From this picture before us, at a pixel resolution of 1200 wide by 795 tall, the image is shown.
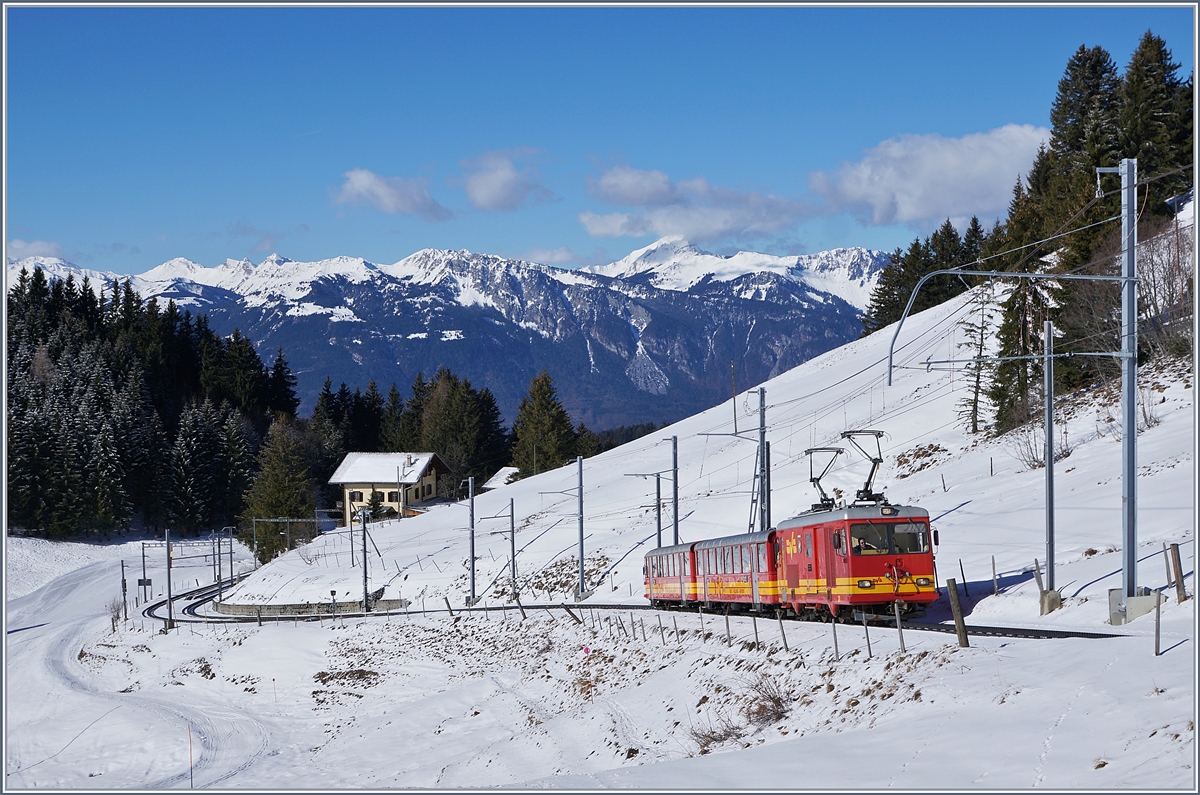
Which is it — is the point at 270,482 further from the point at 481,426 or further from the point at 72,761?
the point at 72,761

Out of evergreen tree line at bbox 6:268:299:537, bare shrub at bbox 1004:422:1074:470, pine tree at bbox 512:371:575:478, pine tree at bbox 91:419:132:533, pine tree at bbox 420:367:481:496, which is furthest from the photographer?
pine tree at bbox 420:367:481:496

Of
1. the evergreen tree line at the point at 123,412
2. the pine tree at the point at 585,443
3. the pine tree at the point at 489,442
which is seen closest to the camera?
the evergreen tree line at the point at 123,412

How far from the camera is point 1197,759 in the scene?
11.1m

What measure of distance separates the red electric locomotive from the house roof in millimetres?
96763

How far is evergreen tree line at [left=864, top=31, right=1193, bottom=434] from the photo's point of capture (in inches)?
2242

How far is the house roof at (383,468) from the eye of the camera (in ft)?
415

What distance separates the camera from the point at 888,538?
2706cm

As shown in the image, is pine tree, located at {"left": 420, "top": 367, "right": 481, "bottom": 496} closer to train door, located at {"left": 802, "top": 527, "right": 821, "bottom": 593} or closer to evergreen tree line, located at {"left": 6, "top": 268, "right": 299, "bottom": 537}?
evergreen tree line, located at {"left": 6, "top": 268, "right": 299, "bottom": 537}

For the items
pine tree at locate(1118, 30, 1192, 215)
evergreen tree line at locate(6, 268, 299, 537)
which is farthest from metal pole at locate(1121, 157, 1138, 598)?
evergreen tree line at locate(6, 268, 299, 537)

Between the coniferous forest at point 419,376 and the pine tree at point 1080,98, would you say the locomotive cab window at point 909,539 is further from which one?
the pine tree at point 1080,98

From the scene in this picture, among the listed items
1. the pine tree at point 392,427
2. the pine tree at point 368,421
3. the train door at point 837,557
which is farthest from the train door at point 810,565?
the pine tree at point 368,421

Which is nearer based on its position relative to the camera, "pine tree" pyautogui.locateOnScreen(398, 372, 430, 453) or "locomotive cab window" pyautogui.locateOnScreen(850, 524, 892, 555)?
"locomotive cab window" pyautogui.locateOnScreen(850, 524, 892, 555)

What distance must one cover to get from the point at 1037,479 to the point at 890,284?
88.0 meters

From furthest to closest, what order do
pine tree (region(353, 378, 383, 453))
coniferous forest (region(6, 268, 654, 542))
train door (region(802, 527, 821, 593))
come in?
pine tree (region(353, 378, 383, 453)) < coniferous forest (region(6, 268, 654, 542)) < train door (region(802, 527, 821, 593))
